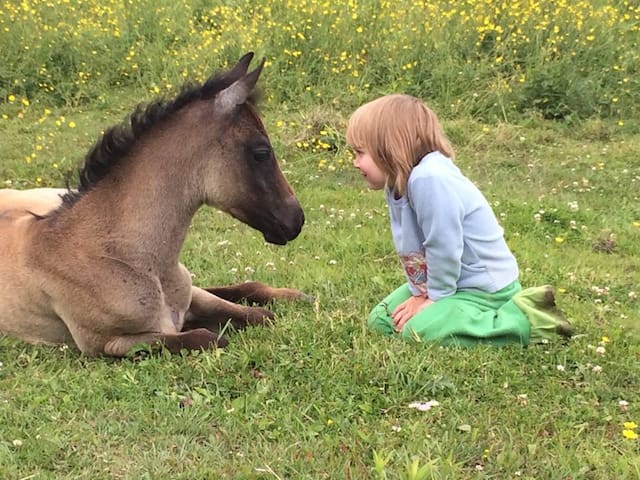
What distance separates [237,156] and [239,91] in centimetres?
32

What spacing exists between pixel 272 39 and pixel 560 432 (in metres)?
8.34

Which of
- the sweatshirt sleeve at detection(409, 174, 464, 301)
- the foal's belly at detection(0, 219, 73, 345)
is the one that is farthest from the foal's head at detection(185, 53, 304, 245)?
the foal's belly at detection(0, 219, 73, 345)

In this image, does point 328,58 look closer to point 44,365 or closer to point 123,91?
point 123,91

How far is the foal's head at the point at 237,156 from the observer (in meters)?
3.78

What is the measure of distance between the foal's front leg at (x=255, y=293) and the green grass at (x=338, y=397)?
0.46 ft

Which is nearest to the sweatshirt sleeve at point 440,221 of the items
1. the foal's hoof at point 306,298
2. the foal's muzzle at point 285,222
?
the foal's muzzle at point 285,222

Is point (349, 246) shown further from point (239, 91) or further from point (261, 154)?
point (239, 91)

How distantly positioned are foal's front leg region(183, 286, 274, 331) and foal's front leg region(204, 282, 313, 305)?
0.66 ft

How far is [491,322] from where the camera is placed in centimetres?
381

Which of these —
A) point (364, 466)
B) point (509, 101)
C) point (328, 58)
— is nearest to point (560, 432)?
point (364, 466)

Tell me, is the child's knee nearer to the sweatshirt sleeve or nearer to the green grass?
the green grass

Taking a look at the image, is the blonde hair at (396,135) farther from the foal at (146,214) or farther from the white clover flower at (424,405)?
the white clover flower at (424,405)

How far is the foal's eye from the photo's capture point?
12.4ft

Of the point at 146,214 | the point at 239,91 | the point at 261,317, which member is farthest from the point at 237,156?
the point at 261,317
